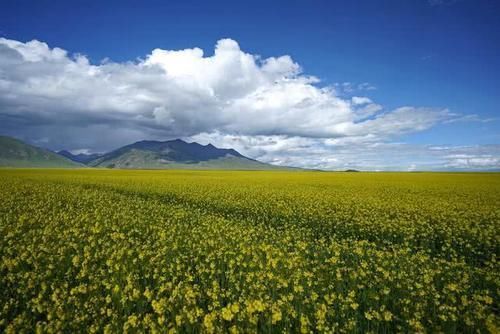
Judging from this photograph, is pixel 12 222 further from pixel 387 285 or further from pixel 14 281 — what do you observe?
pixel 387 285

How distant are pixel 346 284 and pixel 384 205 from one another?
444 inches


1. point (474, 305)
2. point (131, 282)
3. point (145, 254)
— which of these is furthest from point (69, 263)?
point (474, 305)

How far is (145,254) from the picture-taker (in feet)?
28.0

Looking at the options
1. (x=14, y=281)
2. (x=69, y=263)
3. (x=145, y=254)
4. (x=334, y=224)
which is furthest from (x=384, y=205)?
(x=14, y=281)

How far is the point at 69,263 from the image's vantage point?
8297mm

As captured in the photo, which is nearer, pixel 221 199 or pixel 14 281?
pixel 14 281

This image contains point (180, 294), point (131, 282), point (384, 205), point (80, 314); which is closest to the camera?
point (80, 314)

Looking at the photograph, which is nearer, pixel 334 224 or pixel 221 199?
pixel 334 224

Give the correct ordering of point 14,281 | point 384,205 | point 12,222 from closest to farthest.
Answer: point 14,281, point 12,222, point 384,205

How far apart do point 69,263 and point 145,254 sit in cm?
217

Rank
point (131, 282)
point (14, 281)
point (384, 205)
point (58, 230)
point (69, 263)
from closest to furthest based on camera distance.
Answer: point (131, 282) < point (14, 281) < point (69, 263) < point (58, 230) < point (384, 205)

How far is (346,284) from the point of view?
734 cm

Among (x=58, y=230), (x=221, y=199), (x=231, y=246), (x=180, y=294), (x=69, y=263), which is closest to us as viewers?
(x=180, y=294)

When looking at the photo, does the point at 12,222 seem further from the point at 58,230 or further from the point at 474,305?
the point at 474,305
